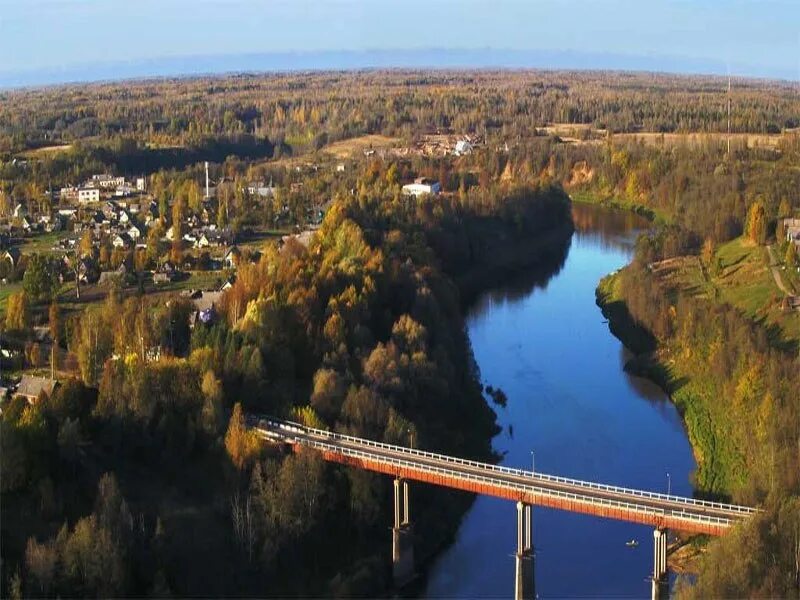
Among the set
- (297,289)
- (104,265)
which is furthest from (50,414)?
(104,265)

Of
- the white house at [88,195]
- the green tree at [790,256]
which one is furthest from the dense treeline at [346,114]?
the green tree at [790,256]

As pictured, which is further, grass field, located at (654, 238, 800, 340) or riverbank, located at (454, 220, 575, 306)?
riverbank, located at (454, 220, 575, 306)

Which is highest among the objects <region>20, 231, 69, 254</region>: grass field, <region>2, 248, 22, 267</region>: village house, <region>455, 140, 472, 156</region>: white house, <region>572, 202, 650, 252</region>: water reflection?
<region>455, 140, 472, 156</region>: white house

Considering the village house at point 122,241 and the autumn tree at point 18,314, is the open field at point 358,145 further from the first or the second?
the autumn tree at point 18,314

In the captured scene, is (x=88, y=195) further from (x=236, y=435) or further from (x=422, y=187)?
(x=236, y=435)

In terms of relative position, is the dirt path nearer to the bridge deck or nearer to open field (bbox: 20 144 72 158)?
the bridge deck

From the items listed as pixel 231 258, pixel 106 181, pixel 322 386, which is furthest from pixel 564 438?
pixel 106 181

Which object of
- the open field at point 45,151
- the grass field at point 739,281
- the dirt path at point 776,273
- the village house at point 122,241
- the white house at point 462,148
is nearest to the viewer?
the grass field at point 739,281

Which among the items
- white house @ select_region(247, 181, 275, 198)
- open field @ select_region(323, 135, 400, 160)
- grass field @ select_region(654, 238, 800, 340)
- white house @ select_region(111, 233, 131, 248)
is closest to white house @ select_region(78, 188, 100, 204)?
white house @ select_region(247, 181, 275, 198)
